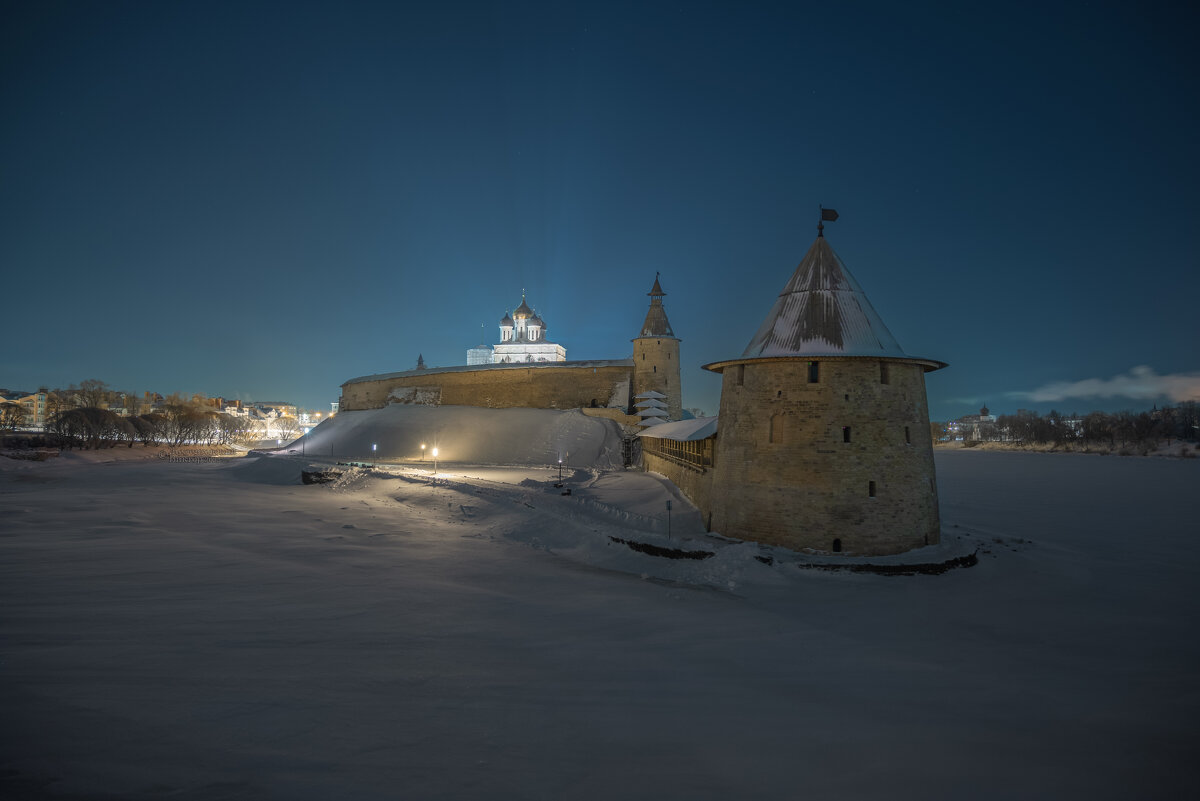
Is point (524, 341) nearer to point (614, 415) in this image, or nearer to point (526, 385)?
point (526, 385)

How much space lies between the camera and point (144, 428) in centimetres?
5425

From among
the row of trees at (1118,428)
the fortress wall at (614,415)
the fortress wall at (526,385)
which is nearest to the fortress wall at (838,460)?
the fortress wall at (614,415)

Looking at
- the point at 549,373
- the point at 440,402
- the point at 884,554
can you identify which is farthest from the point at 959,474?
the point at 440,402

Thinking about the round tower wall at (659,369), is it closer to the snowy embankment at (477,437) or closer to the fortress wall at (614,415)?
the fortress wall at (614,415)

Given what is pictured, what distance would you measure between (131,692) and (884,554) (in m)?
12.0

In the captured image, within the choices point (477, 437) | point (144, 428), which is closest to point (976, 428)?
point (477, 437)

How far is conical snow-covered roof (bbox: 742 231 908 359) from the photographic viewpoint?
40.7 ft

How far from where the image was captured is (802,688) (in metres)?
6.72

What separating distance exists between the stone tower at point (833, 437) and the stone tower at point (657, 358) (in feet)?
83.2

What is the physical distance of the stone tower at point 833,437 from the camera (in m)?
12.1

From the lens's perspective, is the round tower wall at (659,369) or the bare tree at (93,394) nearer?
the round tower wall at (659,369)

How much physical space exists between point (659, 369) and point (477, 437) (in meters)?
12.4

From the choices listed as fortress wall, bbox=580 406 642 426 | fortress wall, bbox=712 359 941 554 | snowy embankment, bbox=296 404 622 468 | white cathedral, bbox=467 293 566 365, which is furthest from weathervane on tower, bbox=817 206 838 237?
white cathedral, bbox=467 293 566 365

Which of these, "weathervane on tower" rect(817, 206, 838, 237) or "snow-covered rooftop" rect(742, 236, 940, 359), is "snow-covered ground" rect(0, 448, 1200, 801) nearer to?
"snow-covered rooftop" rect(742, 236, 940, 359)
